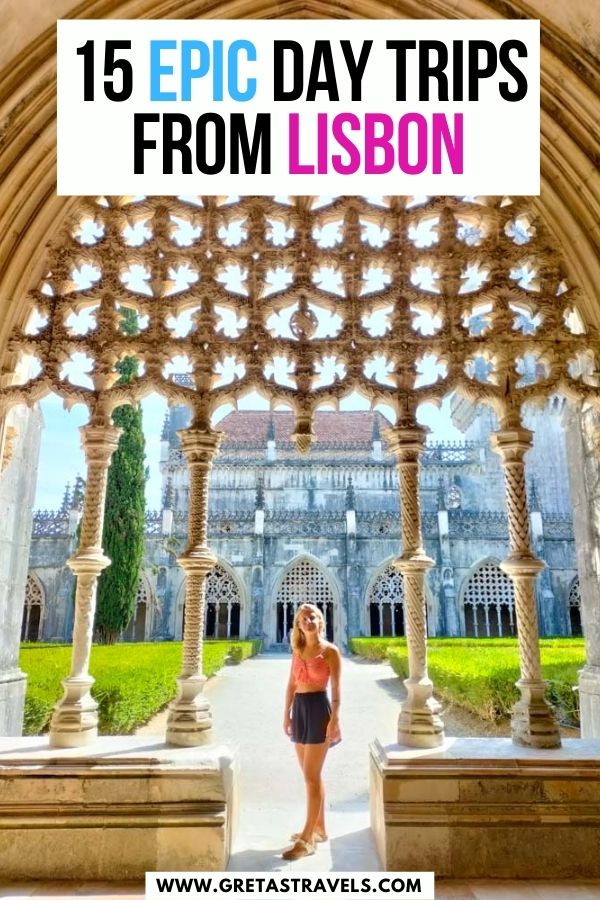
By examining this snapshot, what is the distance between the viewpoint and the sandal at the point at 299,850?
2830 mm

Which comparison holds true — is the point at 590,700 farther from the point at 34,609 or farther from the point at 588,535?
the point at 34,609

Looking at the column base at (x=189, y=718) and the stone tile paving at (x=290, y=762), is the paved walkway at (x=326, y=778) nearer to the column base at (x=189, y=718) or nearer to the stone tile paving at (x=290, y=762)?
the stone tile paving at (x=290, y=762)

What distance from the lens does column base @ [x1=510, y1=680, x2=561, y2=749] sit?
3014 mm

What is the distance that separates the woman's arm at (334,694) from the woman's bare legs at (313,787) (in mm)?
59

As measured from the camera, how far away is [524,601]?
3238 mm

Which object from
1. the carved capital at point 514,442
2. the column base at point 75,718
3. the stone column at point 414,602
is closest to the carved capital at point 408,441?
the stone column at point 414,602

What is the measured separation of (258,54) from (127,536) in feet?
41.5

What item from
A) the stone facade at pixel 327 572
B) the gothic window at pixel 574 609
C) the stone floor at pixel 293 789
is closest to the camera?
the stone floor at pixel 293 789

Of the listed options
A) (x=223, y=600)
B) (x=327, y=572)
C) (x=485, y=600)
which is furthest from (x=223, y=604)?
(x=485, y=600)

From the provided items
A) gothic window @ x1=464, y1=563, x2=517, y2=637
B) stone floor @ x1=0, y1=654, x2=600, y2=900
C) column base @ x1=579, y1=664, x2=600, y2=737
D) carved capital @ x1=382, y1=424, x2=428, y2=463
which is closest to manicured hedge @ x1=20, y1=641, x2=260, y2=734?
stone floor @ x1=0, y1=654, x2=600, y2=900

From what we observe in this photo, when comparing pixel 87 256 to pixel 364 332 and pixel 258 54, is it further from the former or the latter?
pixel 364 332

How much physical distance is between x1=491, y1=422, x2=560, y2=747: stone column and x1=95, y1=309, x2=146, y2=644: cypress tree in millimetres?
11543

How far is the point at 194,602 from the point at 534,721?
186 cm

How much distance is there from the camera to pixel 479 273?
379 cm
